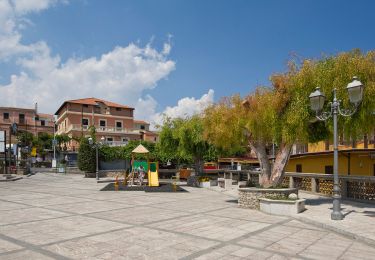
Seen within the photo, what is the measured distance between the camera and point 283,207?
1183cm

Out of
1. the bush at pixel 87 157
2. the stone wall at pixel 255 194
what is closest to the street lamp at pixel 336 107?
the stone wall at pixel 255 194

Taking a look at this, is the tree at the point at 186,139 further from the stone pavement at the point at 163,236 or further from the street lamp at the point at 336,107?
the street lamp at the point at 336,107

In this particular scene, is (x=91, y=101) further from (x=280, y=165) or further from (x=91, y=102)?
(x=280, y=165)

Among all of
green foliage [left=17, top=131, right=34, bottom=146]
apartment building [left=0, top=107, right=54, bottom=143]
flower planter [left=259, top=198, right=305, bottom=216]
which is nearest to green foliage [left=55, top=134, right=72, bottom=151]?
green foliage [left=17, top=131, right=34, bottom=146]

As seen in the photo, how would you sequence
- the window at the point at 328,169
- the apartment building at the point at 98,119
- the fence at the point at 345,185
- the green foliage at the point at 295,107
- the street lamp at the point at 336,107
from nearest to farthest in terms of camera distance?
the street lamp at the point at 336,107, the green foliage at the point at 295,107, the fence at the point at 345,185, the window at the point at 328,169, the apartment building at the point at 98,119

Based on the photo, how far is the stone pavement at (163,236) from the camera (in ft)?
23.1

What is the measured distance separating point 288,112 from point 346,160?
845 centimetres

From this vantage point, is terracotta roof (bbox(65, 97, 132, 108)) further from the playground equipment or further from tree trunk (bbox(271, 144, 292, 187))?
tree trunk (bbox(271, 144, 292, 187))

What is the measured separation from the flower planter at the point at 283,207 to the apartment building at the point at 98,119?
164 feet

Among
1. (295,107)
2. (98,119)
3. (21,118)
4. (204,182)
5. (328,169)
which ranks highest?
(21,118)

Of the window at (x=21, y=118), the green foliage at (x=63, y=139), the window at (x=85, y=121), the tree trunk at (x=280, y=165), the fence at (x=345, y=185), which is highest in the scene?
the window at (x=21, y=118)

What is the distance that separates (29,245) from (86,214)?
4312mm

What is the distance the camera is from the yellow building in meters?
17.3

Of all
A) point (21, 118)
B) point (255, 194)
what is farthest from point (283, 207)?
point (21, 118)
